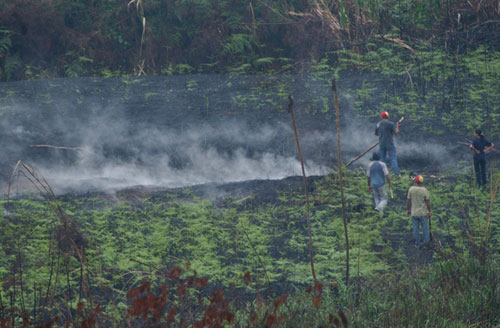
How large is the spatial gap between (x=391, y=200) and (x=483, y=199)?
1.86 meters

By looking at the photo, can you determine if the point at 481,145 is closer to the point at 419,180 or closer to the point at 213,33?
the point at 419,180

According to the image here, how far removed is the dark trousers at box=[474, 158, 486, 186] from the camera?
13594 mm

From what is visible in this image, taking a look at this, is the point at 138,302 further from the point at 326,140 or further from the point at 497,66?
the point at 497,66

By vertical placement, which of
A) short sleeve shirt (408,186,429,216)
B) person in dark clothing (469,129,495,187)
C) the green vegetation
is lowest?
the green vegetation

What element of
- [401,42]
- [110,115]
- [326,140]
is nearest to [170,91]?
[110,115]

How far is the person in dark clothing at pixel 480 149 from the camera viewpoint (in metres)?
13.4

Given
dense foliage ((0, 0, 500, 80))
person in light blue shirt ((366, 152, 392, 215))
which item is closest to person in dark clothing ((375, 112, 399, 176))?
person in light blue shirt ((366, 152, 392, 215))

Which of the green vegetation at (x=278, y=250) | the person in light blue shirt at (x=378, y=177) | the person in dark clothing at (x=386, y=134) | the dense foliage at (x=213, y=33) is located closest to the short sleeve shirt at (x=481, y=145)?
the green vegetation at (x=278, y=250)

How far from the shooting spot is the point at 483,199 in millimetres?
13141

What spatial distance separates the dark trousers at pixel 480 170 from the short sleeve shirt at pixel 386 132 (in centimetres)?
199

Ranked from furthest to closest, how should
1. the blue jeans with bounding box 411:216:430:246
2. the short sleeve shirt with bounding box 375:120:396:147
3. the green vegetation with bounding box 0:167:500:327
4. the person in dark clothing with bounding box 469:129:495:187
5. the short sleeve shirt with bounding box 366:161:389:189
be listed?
the short sleeve shirt with bounding box 375:120:396:147
the person in dark clothing with bounding box 469:129:495:187
the short sleeve shirt with bounding box 366:161:389:189
the blue jeans with bounding box 411:216:430:246
the green vegetation with bounding box 0:167:500:327

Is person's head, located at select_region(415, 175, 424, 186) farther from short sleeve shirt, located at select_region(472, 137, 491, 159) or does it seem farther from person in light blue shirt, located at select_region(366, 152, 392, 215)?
short sleeve shirt, located at select_region(472, 137, 491, 159)

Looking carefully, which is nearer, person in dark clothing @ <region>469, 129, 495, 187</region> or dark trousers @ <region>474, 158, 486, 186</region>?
person in dark clothing @ <region>469, 129, 495, 187</region>

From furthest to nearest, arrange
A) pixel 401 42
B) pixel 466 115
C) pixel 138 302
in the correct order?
pixel 401 42 < pixel 466 115 < pixel 138 302
